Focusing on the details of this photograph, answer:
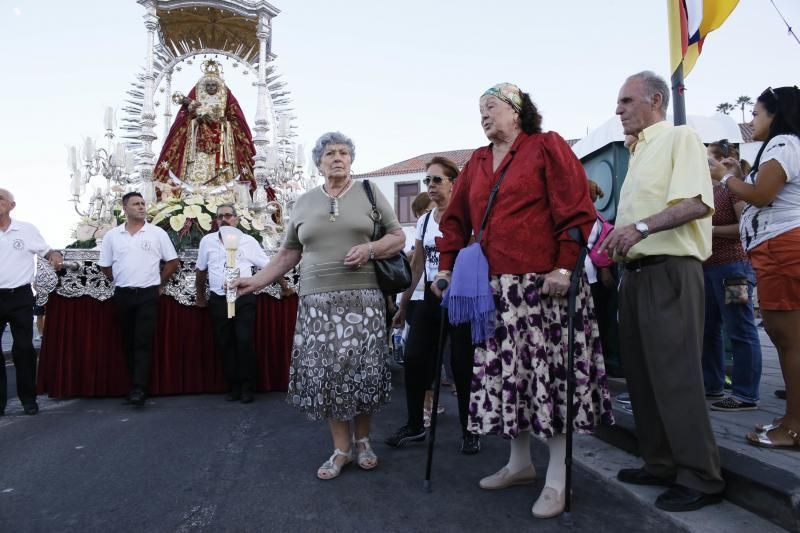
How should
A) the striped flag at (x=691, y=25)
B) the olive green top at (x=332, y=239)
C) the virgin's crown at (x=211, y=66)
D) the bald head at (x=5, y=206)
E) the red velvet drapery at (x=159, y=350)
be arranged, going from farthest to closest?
the virgin's crown at (x=211, y=66) < the red velvet drapery at (x=159, y=350) < the bald head at (x=5, y=206) < the striped flag at (x=691, y=25) < the olive green top at (x=332, y=239)

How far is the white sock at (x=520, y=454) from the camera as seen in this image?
245cm

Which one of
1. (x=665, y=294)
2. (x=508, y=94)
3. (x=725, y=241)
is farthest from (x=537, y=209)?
(x=725, y=241)

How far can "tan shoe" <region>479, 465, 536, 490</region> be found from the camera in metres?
2.43

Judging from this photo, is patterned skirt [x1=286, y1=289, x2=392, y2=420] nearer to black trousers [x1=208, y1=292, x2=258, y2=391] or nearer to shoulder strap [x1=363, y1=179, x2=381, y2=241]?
shoulder strap [x1=363, y1=179, x2=381, y2=241]

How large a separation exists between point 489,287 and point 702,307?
980 mm

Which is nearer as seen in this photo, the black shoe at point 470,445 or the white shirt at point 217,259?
the black shoe at point 470,445

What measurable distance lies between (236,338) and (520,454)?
328 centimetres

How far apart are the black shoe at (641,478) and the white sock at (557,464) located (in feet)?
1.56

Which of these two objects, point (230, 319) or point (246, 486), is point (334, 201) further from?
point (230, 319)

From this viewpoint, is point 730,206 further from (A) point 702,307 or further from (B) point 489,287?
(B) point 489,287

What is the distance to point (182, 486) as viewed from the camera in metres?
2.53

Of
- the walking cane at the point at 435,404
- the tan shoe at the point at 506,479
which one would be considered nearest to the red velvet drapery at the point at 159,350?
the walking cane at the point at 435,404

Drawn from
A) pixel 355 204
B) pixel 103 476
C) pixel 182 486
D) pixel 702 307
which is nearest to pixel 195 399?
pixel 103 476

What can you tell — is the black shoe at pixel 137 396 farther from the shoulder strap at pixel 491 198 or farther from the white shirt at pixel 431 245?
the shoulder strap at pixel 491 198
